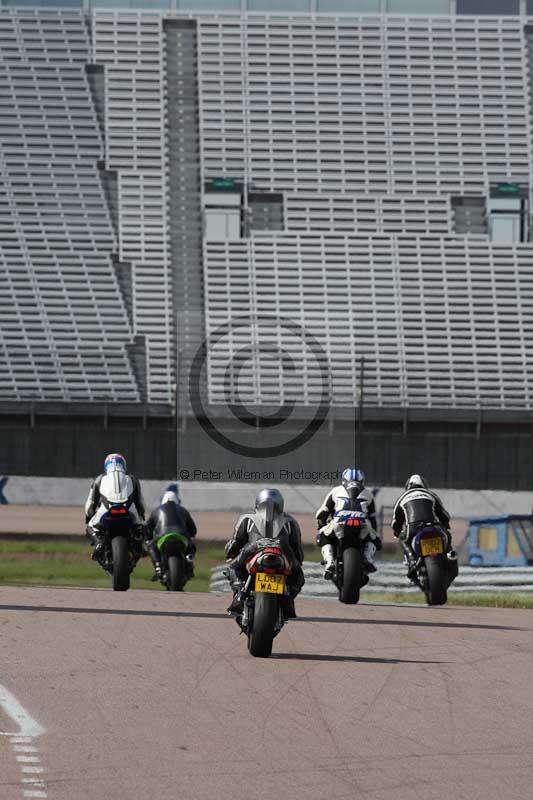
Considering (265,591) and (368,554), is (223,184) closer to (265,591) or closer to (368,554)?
(368,554)

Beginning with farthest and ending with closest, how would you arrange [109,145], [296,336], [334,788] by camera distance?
[109,145], [296,336], [334,788]

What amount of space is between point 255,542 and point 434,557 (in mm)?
5354

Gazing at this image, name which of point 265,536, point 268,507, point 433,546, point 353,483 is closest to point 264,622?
point 265,536

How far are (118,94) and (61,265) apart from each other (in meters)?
7.44

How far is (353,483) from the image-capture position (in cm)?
1559

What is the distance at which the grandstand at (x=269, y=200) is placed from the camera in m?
38.5

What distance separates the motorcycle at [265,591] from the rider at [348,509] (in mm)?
5062

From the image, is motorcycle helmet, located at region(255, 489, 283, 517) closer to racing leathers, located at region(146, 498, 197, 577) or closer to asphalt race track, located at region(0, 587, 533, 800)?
asphalt race track, located at region(0, 587, 533, 800)

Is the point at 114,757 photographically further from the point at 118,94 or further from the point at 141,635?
the point at 118,94


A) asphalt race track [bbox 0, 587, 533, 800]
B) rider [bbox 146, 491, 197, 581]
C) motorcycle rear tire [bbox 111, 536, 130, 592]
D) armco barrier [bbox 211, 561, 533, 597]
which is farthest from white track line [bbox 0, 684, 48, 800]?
armco barrier [bbox 211, 561, 533, 597]

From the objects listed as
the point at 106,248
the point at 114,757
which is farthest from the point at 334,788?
the point at 106,248

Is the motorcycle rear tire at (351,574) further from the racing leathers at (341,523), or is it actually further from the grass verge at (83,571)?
the grass verge at (83,571)

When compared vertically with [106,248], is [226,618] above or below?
below

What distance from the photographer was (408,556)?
15.6m
